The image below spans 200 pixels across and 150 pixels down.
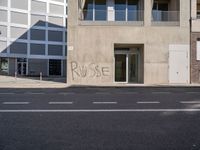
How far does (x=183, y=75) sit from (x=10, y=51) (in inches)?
1464

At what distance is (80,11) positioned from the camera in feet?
84.5

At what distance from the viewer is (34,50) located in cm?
5753

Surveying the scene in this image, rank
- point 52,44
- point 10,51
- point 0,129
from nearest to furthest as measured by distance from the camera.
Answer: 1. point 0,129
2. point 10,51
3. point 52,44

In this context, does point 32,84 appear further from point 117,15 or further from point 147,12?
point 147,12

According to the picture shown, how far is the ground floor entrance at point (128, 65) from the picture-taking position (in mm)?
26406

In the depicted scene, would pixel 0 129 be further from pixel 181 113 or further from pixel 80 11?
pixel 80 11

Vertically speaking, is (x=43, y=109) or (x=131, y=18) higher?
(x=131, y=18)

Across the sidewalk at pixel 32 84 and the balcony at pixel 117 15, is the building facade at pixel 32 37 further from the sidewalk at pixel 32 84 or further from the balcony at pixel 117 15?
the balcony at pixel 117 15

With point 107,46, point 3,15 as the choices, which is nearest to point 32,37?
point 3,15

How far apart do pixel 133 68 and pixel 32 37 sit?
116ft

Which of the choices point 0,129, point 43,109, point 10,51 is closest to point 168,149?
point 0,129

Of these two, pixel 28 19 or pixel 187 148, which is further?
pixel 28 19

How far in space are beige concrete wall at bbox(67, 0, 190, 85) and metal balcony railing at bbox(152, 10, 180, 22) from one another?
0.95 meters

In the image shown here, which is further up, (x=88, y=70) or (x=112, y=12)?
(x=112, y=12)
